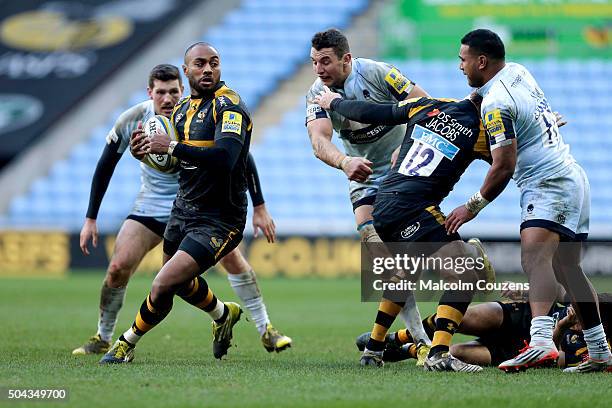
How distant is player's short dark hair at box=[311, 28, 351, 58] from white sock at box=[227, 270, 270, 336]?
6.89 ft

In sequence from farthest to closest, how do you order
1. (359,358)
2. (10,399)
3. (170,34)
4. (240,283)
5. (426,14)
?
(170,34)
(426,14)
(240,283)
(359,358)
(10,399)

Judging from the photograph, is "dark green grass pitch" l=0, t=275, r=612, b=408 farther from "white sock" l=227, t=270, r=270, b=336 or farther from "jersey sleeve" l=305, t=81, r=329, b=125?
"jersey sleeve" l=305, t=81, r=329, b=125

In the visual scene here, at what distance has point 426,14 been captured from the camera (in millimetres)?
23203

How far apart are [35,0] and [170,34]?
4.21 meters

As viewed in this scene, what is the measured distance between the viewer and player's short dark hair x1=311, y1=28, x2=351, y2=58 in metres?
7.75

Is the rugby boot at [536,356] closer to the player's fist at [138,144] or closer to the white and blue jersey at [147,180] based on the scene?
the player's fist at [138,144]

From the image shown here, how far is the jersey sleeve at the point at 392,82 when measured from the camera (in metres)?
7.89

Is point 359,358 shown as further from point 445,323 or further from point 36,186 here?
point 36,186

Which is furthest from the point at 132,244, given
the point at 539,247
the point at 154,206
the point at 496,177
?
the point at 539,247

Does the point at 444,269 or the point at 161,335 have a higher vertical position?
the point at 444,269

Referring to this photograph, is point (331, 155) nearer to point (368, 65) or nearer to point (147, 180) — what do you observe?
point (368, 65)

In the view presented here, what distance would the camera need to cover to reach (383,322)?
7.37 metres

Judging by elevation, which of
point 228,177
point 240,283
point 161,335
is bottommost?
point 161,335

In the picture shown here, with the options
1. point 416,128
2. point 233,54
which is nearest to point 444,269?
point 416,128
